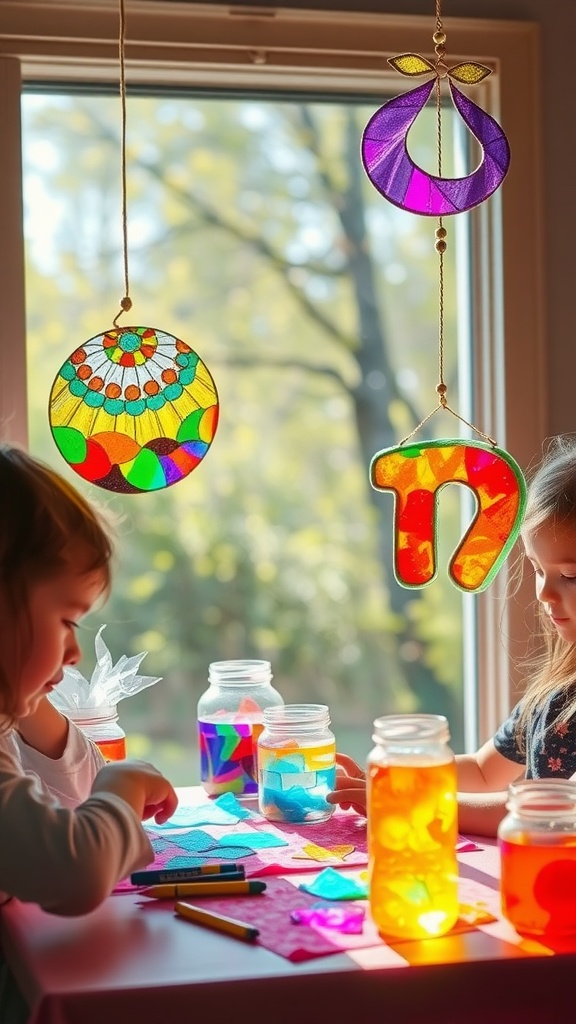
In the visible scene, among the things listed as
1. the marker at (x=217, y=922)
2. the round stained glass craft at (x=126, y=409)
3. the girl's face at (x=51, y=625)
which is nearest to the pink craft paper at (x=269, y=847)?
the marker at (x=217, y=922)

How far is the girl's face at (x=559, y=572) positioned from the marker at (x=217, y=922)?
59cm

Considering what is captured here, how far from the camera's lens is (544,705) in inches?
60.1

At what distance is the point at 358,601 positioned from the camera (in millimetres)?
4070

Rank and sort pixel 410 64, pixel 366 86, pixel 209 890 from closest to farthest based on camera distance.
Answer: pixel 209 890
pixel 410 64
pixel 366 86

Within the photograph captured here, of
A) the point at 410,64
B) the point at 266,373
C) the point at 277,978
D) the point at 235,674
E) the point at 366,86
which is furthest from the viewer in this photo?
the point at 266,373

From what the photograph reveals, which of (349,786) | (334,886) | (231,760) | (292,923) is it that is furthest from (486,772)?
(292,923)

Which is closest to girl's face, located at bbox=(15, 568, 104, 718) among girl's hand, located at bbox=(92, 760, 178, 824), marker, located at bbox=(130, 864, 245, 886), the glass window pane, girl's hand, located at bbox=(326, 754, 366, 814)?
girl's hand, located at bbox=(92, 760, 178, 824)

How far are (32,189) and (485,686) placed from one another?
7.06ft

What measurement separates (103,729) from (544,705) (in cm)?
59

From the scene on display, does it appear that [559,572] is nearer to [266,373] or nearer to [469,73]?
[469,73]

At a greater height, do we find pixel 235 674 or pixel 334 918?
pixel 235 674

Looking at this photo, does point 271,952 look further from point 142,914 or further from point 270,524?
point 270,524

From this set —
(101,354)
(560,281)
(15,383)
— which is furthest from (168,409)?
(560,281)

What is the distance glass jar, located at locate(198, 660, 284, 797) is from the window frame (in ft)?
Result: 1.57
